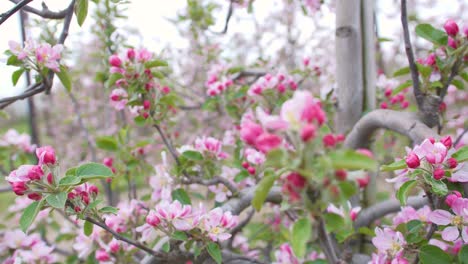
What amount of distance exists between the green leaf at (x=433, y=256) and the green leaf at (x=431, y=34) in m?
0.55

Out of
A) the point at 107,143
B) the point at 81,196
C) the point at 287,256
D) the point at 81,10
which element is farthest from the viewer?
the point at 107,143

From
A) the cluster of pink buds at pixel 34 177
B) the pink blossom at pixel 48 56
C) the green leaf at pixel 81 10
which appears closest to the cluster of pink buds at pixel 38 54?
the pink blossom at pixel 48 56

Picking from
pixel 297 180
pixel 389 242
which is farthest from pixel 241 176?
pixel 297 180

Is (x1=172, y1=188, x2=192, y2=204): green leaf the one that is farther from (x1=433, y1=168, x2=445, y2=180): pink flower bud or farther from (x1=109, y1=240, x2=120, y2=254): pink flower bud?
(x1=433, y1=168, x2=445, y2=180): pink flower bud

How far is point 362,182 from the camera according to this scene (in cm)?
52

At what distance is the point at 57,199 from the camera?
0.81m

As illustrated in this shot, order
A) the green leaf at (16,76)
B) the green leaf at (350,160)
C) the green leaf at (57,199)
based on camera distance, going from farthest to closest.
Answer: the green leaf at (16,76) < the green leaf at (57,199) < the green leaf at (350,160)

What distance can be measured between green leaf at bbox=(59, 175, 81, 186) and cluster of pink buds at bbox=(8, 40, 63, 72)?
0.45 metres

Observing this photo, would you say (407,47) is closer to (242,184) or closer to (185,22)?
(242,184)

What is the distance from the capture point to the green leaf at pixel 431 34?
1.06m

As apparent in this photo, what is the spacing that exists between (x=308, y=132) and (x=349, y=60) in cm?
106

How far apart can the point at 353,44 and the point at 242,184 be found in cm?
69

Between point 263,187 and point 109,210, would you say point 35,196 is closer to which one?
point 109,210

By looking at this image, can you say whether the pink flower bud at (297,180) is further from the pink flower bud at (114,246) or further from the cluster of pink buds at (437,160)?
the pink flower bud at (114,246)
